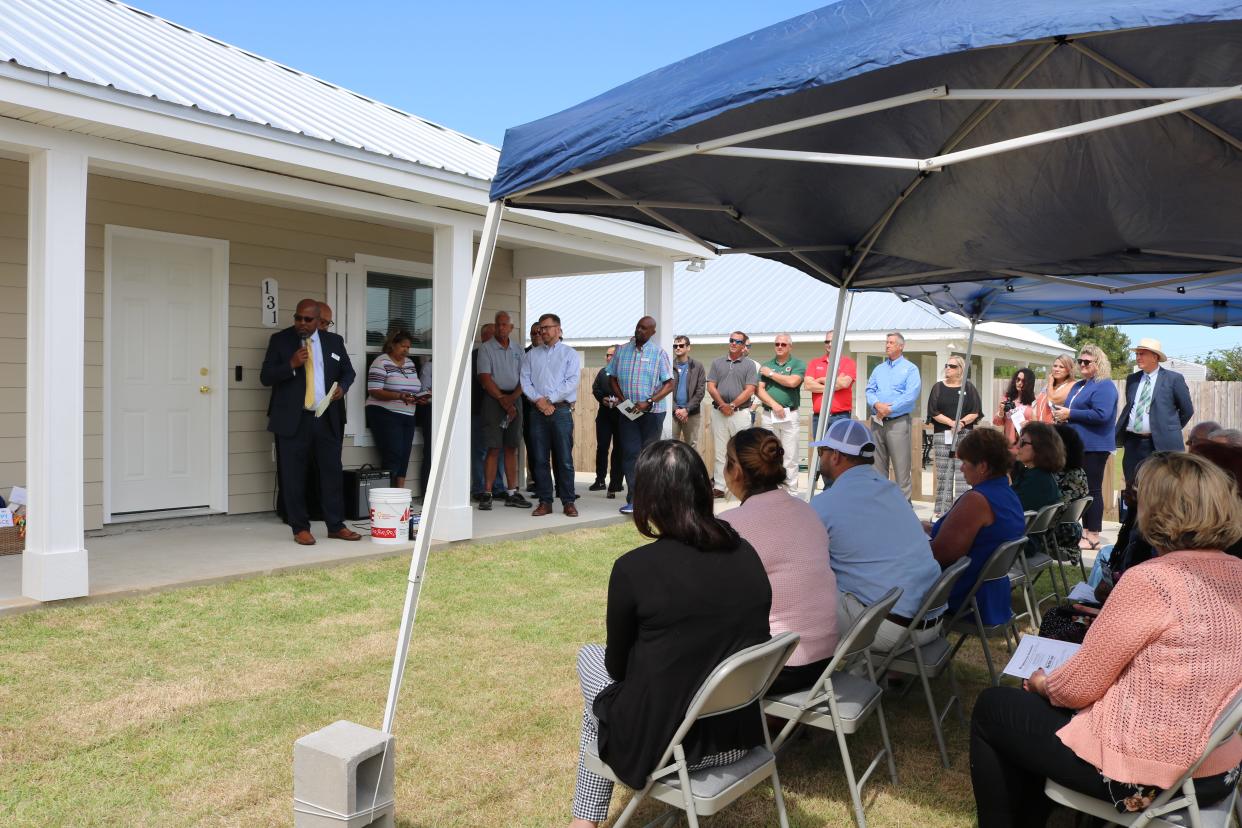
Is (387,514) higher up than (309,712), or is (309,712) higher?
(387,514)

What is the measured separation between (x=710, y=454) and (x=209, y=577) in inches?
347

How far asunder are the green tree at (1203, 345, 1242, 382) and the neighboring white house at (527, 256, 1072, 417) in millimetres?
17181

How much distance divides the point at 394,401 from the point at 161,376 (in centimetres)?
196

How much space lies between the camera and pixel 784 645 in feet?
8.33

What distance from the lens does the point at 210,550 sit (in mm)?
6883

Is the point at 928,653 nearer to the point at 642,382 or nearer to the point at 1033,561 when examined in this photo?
the point at 1033,561

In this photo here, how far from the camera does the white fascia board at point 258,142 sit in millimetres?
5035

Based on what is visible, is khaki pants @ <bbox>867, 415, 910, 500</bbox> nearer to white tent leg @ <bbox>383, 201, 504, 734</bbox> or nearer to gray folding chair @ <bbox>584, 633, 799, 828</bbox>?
white tent leg @ <bbox>383, 201, 504, 734</bbox>

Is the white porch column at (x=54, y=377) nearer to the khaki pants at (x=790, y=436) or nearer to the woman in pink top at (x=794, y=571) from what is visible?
the woman in pink top at (x=794, y=571)

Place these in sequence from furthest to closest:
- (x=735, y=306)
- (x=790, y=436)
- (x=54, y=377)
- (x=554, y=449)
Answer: (x=735, y=306)
(x=790, y=436)
(x=554, y=449)
(x=54, y=377)

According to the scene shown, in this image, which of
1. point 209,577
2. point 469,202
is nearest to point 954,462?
point 469,202

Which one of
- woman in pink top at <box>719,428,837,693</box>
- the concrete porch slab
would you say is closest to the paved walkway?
the concrete porch slab

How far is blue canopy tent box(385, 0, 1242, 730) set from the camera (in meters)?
2.61

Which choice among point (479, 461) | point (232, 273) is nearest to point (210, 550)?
point (232, 273)
